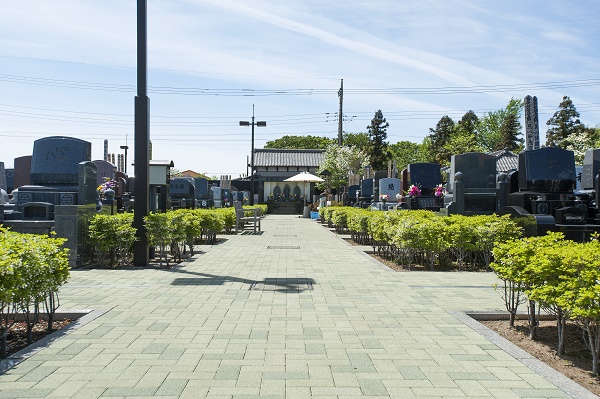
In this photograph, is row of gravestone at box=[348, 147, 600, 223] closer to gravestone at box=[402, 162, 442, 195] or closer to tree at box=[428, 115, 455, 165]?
gravestone at box=[402, 162, 442, 195]

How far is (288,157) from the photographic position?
67.0m

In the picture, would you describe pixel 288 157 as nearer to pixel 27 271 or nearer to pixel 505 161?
pixel 505 161

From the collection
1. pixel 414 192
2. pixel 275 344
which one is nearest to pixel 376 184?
pixel 414 192

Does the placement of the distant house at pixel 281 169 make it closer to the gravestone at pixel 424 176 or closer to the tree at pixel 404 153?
the tree at pixel 404 153

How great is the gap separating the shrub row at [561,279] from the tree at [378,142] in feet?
207

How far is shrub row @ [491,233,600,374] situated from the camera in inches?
167

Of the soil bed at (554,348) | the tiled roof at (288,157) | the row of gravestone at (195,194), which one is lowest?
the soil bed at (554,348)

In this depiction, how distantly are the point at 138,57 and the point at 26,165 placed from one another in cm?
1340

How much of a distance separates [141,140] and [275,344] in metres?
7.18

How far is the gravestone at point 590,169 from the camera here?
1413 centimetres

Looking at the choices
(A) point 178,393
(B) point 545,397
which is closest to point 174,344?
(A) point 178,393

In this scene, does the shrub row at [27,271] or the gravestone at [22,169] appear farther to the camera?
the gravestone at [22,169]

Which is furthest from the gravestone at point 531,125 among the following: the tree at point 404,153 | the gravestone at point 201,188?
the tree at point 404,153

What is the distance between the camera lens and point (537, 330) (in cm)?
586
